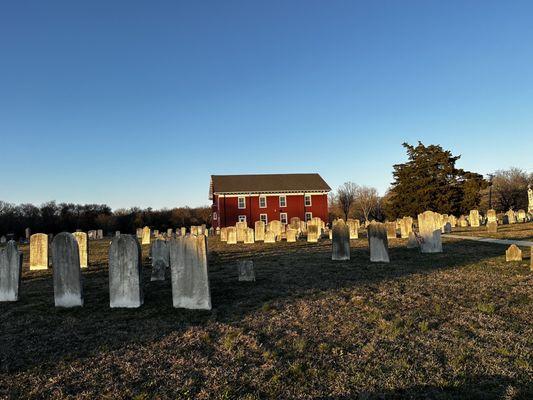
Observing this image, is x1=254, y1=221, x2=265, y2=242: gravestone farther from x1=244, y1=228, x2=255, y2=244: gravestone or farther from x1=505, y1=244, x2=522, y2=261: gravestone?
x1=505, y1=244, x2=522, y2=261: gravestone

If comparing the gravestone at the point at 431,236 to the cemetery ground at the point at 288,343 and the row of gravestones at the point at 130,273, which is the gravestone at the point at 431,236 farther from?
the row of gravestones at the point at 130,273

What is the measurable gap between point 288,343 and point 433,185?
4139 cm

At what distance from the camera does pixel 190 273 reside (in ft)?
25.8

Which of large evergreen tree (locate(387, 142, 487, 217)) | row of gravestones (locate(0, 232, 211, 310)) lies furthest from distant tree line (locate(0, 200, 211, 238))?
row of gravestones (locate(0, 232, 211, 310))

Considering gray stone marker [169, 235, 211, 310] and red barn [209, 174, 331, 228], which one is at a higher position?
red barn [209, 174, 331, 228]

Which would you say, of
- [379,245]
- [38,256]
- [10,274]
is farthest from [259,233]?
[10,274]

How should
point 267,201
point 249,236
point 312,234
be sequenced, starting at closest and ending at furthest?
point 312,234 < point 249,236 < point 267,201

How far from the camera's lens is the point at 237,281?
35.2 feet

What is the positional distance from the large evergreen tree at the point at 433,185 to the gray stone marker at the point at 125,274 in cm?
3942

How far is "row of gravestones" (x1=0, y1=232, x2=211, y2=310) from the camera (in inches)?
308

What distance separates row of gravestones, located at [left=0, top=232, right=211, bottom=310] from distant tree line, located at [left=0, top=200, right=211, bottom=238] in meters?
50.8

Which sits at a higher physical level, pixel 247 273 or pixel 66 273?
pixel 66 273

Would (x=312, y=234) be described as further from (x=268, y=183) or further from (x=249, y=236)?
(x=268, y=183)

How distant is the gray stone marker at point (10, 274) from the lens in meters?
9.11
